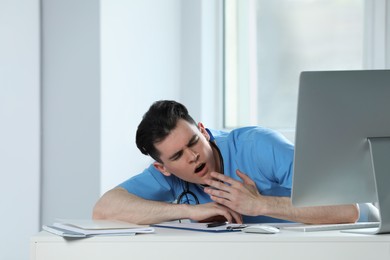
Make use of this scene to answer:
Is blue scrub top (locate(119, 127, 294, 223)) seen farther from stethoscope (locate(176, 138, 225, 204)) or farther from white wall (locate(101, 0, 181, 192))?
white wall (locate(101, 0, 181, 192))

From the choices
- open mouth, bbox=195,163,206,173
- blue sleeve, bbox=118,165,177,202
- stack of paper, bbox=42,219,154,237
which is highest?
open mouth, bbox=195,163,206,173

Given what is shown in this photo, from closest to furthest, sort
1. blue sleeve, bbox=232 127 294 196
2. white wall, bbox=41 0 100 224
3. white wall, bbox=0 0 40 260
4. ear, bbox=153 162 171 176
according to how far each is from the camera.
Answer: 1. blue sleeve, bbox=232 127 294 196
2. ear, bbox=153 162 171 176
3. white wall, bbox=0 0 40 260
4. white wall, bbox=41 0 100 224

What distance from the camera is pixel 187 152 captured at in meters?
2.07

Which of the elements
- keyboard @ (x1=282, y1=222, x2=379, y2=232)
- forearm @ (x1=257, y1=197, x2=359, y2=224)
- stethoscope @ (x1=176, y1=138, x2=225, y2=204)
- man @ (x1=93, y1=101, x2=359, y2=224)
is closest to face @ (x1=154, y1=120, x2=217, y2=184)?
man @ (x1=93, y1=101, x2=359, y2=224)

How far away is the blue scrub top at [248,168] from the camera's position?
6.91 ft

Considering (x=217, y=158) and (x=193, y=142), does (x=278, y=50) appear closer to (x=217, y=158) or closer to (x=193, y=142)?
(x=217, y=158)

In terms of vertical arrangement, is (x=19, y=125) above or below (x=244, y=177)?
above

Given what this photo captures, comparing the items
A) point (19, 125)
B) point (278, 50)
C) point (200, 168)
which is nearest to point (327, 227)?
point (200, 168)

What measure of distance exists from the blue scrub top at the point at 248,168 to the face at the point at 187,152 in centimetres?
13

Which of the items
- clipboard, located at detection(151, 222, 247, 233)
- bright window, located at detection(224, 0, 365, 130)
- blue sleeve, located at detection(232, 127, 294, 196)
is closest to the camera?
clipboard, located at detection(151, 222, 247, 233)

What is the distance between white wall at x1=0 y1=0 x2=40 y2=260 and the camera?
101 inches

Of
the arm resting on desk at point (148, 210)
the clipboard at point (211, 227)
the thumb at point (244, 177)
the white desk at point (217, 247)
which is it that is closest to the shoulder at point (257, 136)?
the thumb at point (244, 177)

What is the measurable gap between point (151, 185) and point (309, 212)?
0.59m

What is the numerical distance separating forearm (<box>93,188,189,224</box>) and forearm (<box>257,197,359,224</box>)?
9.0 inches
